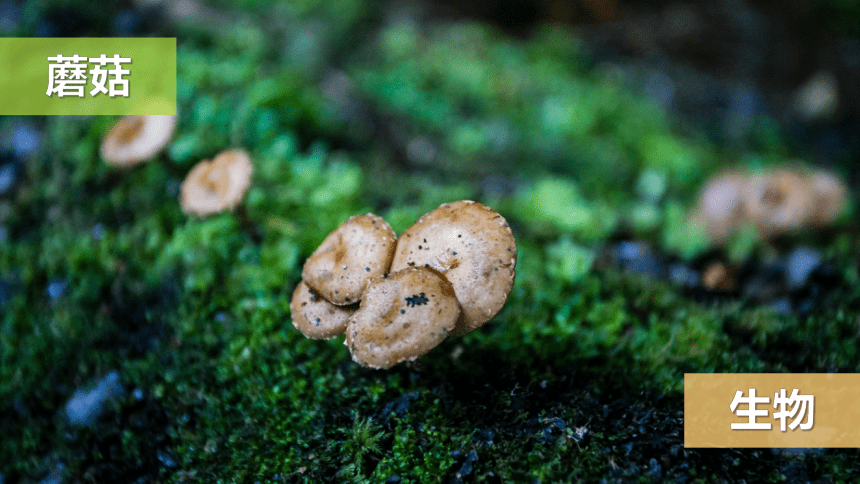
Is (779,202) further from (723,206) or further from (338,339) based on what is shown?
(338,339)

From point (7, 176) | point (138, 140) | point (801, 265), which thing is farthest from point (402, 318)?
point (7, 176)

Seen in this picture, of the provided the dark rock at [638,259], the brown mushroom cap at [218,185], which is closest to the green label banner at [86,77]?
the brown mushroom cap at [218,185]

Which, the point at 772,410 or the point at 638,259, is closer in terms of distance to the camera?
the point at 772,410

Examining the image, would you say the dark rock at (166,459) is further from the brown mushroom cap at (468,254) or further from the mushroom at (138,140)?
the mushroom at (138,140)

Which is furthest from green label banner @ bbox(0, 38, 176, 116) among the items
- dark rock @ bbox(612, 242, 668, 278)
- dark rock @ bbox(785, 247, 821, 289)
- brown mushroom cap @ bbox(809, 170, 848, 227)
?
brown mushroom cap @ bbox(809, 170, 848, 227)

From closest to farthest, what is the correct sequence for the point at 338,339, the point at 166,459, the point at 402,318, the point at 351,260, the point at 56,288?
the point at 402,318, the point at 351,260, the point at 166,459, the point at 338,339, the point at 56,288
